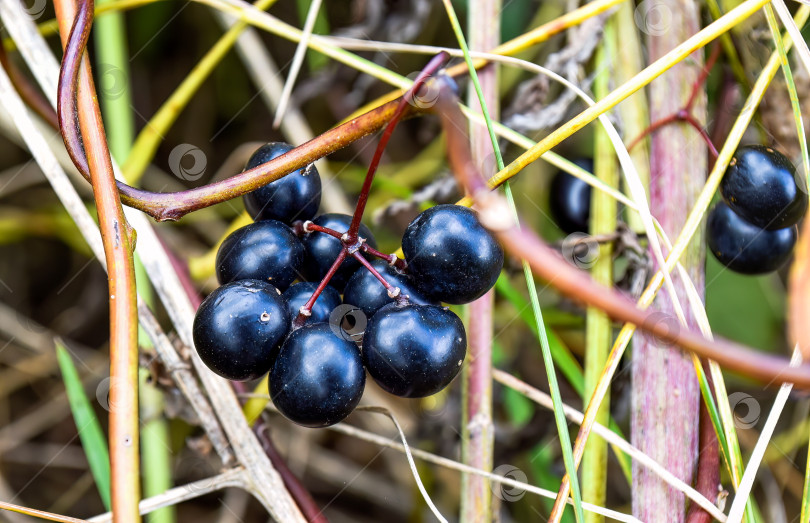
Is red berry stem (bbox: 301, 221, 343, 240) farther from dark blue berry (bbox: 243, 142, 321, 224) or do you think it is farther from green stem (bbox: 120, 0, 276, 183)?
green stem (bbox: 120, 0, 276, 183)

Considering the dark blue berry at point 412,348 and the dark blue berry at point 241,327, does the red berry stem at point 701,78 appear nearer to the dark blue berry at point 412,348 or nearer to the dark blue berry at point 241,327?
the dark blue berry at point 412,348

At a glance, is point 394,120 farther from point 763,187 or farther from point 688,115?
point 688,115

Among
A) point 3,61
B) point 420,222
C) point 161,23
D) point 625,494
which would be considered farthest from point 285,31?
point 625,494

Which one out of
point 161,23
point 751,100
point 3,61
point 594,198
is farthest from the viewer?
point 161,23

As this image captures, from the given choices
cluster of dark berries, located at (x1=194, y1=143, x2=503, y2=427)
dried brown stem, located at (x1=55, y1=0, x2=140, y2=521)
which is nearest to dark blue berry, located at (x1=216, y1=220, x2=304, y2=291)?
cluster of dark berries, located at (x1=194, y1=143, x2=503, y2=427)

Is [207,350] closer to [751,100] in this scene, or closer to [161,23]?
[751,100]

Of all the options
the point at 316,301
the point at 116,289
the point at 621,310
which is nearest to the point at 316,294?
the point at 316,301
